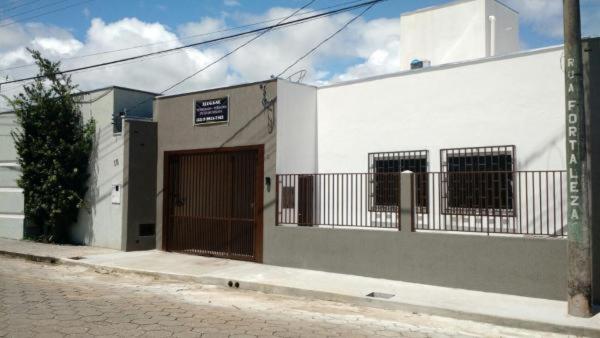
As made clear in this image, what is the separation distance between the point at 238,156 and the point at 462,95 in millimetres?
5239

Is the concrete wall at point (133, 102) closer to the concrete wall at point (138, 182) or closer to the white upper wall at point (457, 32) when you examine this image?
the concrete wall at point (138, 182)

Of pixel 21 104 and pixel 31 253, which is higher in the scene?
pixel 21 104

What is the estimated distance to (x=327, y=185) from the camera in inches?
434

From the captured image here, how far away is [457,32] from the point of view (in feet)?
44.6

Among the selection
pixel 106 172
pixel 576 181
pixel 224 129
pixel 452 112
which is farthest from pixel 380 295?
pixel 106 172

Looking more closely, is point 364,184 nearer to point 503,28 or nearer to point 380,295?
point 380,295

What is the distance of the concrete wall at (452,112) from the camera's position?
889cm

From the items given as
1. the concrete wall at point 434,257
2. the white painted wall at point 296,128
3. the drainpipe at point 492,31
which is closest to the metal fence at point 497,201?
the concrete wall at point 434,257

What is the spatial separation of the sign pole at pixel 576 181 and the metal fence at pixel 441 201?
0.78m

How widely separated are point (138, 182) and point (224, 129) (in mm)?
3055

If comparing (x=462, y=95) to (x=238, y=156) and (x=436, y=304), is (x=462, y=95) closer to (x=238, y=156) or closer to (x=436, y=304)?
(x=436, y=304)

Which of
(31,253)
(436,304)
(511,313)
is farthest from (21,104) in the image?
(511,313)

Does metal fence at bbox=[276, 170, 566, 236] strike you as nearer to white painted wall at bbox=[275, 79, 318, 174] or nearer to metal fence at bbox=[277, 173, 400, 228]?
metal fence at bbox=[277, 173, 400, 228]

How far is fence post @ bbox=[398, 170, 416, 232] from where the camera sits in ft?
31.1
